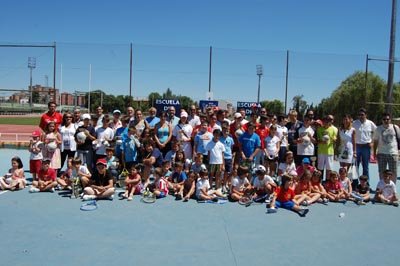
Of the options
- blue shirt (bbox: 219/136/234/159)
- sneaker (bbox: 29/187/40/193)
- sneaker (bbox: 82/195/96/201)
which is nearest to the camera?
sneaker (bbox: 82/195/96/201)

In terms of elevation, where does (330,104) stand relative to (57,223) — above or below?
above

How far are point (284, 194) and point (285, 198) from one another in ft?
0.25

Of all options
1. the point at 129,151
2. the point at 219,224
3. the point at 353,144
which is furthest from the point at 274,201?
the point at 129,151

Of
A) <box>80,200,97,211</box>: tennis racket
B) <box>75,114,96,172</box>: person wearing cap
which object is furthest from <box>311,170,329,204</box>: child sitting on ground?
<box>75,114,96,172</box>: person wearing cap

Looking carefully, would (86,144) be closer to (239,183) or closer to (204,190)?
(204,190)

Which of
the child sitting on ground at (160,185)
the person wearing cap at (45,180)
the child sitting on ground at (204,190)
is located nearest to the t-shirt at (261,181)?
the child sitting on ground at (204,190)

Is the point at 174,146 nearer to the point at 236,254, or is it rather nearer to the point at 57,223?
the point at 57,223

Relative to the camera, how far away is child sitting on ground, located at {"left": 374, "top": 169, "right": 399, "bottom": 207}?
710cm

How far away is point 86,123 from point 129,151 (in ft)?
4.06

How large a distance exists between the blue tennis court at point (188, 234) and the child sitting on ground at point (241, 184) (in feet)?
1.40

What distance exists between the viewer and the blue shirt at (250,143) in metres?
7.64

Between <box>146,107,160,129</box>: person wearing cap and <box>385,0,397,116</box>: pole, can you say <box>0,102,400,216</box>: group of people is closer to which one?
<box>146,107,160,129</box>: person wearing cap

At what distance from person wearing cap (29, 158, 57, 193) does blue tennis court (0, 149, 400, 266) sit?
43cm

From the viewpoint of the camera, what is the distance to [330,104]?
35.9 m
